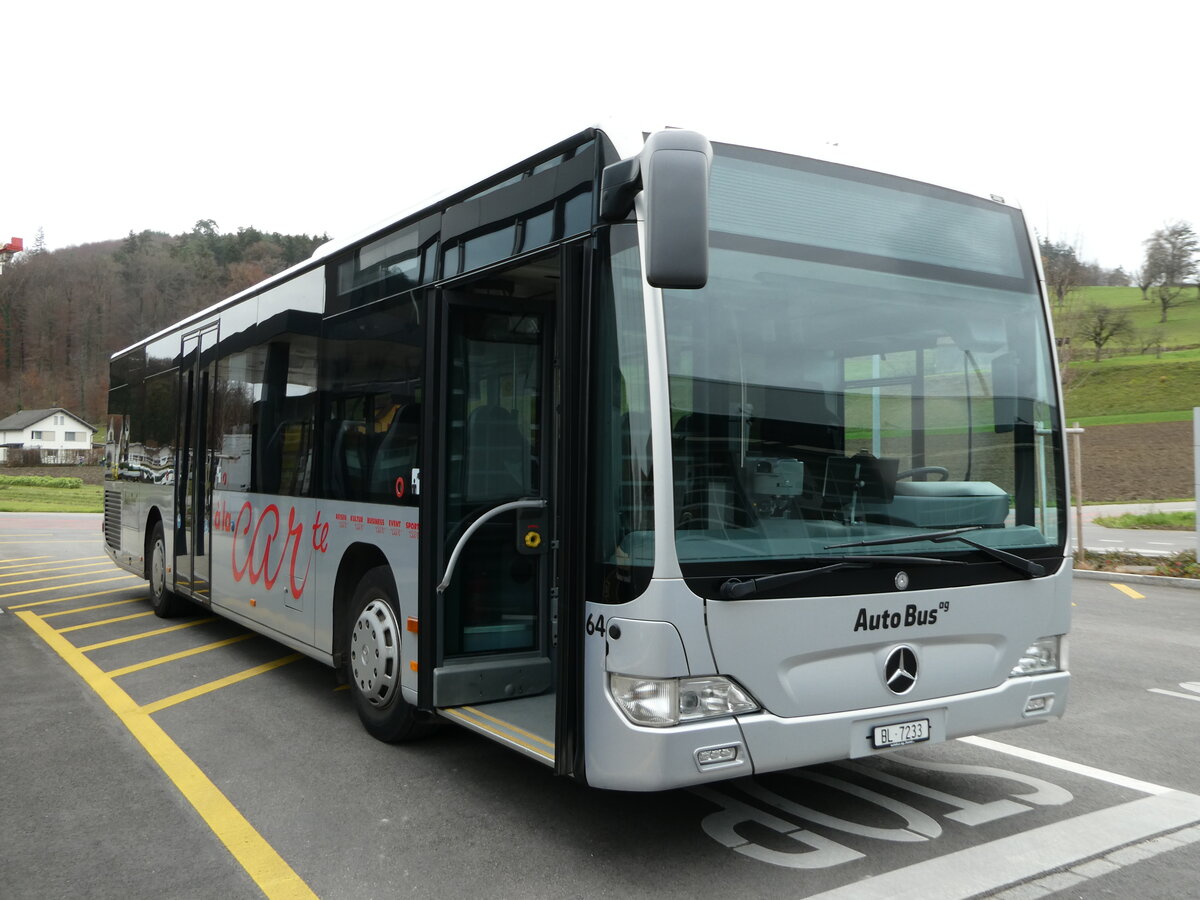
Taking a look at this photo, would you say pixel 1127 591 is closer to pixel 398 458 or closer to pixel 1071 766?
pixel 1071 766

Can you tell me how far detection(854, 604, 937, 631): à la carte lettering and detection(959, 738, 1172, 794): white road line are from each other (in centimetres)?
172

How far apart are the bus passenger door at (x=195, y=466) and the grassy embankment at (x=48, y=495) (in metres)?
31.0

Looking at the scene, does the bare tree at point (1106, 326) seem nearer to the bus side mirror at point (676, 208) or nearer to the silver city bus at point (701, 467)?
the silver city bus at point (701, 467)

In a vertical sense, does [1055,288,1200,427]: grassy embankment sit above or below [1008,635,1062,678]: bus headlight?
above

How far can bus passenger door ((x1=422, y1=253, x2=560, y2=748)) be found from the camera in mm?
5070

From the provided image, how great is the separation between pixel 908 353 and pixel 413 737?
329cm

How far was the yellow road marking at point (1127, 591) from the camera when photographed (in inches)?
496

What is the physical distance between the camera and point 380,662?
558cm

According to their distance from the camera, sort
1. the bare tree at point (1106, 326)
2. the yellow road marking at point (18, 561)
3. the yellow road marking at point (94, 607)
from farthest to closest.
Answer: the bare tree at point (1106, 326) → the yellow road marking at point (18, 561) → the yellow road marking at point (94, 607)

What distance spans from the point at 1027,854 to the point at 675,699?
1.66 m

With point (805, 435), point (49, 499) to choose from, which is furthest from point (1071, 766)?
point (49, 499)

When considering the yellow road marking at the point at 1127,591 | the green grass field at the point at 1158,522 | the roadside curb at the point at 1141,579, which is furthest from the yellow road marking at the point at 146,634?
the green grass field at the point at 1158,522

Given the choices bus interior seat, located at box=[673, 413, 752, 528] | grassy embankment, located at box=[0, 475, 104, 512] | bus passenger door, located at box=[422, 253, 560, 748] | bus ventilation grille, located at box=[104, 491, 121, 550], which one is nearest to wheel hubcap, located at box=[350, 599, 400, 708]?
bus passenger door, located at box=[422, 253, 560, 748]

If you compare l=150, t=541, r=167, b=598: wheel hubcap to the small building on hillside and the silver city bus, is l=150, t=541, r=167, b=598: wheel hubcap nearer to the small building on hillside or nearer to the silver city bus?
the silver city bus
